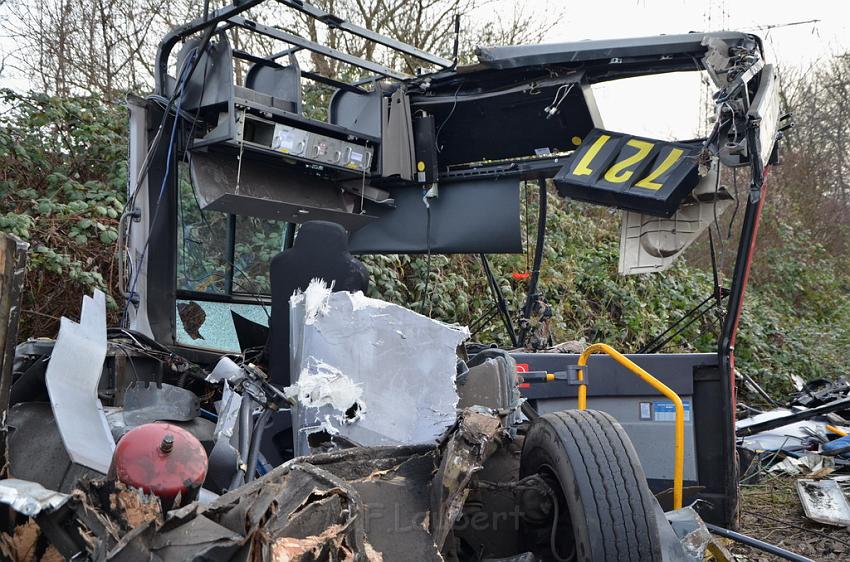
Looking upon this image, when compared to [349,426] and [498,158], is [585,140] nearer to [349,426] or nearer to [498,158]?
[498,158]

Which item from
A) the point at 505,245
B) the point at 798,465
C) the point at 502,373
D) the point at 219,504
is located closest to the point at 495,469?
the point at 502,373

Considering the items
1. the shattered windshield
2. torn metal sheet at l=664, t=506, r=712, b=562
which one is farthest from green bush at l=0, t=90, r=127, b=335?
torn metal sheet at l=664, t=506, r=712, b=562

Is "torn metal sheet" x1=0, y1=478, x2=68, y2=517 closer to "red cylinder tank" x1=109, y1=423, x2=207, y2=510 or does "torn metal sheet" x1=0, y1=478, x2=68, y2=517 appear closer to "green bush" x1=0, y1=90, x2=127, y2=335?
"red cylinder tank" x1=109, y1=423, x2=207, y2=510

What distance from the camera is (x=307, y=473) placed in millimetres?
2334

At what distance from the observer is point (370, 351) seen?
3123 mm

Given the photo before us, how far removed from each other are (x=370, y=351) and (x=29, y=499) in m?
1.42

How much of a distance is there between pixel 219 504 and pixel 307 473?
342 mm

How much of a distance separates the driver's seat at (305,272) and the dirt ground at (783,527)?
2.66 metres

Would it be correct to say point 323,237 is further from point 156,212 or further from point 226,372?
point 156,212

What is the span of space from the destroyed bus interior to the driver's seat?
0.04ft

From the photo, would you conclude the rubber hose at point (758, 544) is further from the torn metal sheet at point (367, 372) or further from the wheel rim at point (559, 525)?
the torn metal sheet at point (367, 372)

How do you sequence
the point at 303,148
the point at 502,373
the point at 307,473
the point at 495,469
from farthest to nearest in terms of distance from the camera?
the point at 303,148
the point at 502,373
the point at 495,469
the point at 307,473

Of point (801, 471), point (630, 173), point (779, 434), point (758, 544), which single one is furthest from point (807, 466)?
point (630, 173)

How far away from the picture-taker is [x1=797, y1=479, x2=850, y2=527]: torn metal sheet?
204 inches
